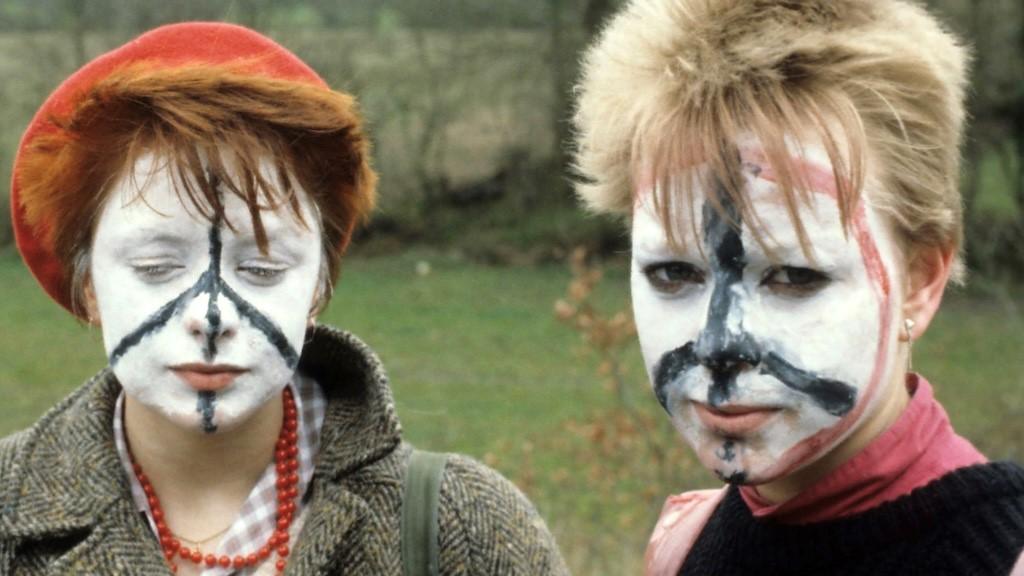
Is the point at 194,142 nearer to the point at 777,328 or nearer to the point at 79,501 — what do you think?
the point at 79,501

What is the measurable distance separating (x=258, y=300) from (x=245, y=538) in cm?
45

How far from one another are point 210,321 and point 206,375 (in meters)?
0.10

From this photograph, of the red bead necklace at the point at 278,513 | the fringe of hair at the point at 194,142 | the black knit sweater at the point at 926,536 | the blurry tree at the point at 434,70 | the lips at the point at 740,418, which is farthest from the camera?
the blurry tree at the point at 434,70

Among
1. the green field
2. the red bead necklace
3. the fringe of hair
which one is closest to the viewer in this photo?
the fringe of hair

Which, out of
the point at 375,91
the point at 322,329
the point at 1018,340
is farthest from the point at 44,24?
the point at 322,329

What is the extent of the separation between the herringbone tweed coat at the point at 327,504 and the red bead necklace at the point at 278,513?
35 millimetres

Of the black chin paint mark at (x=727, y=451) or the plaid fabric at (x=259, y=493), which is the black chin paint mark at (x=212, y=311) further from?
the black chin paint mark at (x=727, y=451)

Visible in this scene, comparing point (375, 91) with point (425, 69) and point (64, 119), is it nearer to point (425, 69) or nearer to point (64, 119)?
point (425, 69)

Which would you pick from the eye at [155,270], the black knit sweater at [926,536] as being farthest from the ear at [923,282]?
the eye at [155,270]

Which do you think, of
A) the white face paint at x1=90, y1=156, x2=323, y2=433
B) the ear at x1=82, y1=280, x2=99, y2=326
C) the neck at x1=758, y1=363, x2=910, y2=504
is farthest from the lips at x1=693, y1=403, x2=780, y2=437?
the ear at x1=82, y1=280, x2=99, y2=326

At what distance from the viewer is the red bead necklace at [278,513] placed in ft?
9.57

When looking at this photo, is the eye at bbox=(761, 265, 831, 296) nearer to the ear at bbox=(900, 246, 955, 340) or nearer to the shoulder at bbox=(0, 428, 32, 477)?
the ear at bbox=(900, 246, 955, 340)

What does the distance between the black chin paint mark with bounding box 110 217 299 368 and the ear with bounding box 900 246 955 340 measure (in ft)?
3.69

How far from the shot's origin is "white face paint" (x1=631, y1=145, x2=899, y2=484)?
2.46m
